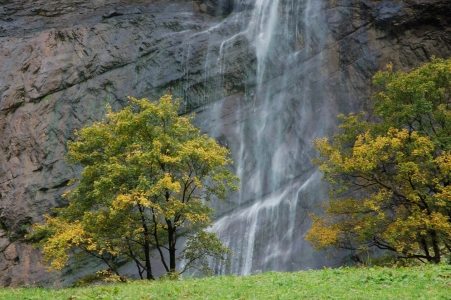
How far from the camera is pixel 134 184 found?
1700 cm

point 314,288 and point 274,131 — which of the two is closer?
point 314,288

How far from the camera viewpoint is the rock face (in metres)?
27.4

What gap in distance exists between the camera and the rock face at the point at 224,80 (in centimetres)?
2738

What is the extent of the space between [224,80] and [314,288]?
21860mm

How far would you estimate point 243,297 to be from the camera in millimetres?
10625

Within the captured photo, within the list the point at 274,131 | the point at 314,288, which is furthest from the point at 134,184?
the point at 274,131

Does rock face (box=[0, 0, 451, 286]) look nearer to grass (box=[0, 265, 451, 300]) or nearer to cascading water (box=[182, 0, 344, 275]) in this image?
cascading water (box=[182, 0, 344, 275])

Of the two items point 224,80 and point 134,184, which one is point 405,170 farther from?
point 224,80

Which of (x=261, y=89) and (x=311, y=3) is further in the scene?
(x=311, y=3)

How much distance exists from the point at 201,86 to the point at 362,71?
10.1m

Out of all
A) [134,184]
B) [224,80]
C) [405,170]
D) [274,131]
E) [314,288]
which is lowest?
[314,288]

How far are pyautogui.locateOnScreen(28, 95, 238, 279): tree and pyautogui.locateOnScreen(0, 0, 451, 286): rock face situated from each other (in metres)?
8.24

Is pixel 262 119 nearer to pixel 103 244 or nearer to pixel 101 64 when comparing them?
pixel 101 64

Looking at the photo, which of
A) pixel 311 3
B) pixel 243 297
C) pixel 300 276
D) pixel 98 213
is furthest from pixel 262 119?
pixel 243 297
